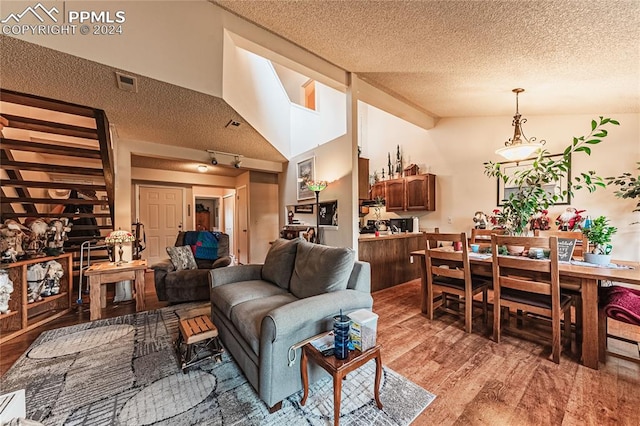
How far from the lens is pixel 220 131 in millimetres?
3494

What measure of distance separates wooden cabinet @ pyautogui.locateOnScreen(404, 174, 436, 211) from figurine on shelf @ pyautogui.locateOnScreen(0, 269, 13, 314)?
5.51m

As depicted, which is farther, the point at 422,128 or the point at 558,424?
the point at 422,128

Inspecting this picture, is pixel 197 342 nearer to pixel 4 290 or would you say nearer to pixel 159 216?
pixel 4 290

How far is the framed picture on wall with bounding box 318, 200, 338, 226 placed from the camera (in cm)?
384

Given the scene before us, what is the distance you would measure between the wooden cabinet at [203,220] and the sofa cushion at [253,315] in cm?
781

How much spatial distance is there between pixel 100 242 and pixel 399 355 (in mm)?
4461

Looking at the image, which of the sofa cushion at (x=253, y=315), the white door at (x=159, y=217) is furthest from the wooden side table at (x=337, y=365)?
the white door at (x=159, y=217)

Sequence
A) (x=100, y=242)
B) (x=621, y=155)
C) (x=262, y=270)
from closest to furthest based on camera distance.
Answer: (x=262, y=270) < (x=621, y=155) < (x=100, y=242)

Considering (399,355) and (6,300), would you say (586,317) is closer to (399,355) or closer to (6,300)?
(399,355)

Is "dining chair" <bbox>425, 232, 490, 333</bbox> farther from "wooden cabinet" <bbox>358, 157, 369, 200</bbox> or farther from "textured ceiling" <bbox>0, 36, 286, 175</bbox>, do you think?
"textured ceiling" <bbox>0, 36, 286, 175</bbox>

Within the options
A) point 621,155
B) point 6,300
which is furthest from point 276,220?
point 621,155

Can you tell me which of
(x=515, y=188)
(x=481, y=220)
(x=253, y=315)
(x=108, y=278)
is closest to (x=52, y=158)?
(x=108, y=278)

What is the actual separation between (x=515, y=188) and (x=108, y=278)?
5734mm

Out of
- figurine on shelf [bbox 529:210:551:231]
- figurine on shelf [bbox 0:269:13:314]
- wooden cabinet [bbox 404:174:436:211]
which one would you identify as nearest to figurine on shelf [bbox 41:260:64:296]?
figurine on shelf [bbox 0:269:13:314]
